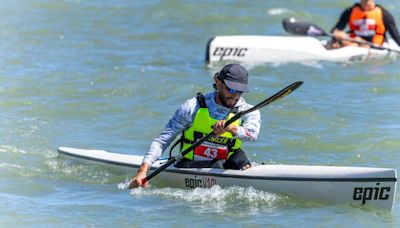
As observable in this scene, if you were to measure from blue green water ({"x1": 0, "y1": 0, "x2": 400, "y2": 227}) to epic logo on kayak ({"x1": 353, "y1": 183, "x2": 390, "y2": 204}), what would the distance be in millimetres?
104

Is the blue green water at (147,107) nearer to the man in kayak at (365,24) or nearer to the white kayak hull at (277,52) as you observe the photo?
the white kayak hull at (277,52)

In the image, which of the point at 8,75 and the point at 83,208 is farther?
the point at 8,75

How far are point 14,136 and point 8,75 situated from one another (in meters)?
A: 3.34

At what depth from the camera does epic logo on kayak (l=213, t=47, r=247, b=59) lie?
1380cm

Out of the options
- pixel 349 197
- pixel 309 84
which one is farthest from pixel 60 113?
pixel 349 197

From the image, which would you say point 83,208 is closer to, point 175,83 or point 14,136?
point 14,136

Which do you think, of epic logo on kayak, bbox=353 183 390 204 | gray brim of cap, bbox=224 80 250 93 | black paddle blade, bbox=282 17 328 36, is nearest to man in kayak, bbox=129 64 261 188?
gray brim of cap, bbox=224 80 250 93

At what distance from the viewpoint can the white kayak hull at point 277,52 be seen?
13.9 m

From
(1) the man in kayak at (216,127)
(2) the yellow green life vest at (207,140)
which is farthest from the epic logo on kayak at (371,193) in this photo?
(2) the yellow green life vest at (207,140)

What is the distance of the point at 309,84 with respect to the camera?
41.1ft

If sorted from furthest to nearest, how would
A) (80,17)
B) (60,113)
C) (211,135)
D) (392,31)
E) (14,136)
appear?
(80,17), (392,31), (60,113), (14,136), (211,135)

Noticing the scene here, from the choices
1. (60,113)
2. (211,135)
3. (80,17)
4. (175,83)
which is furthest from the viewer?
(80,17)

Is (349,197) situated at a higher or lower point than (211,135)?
lower

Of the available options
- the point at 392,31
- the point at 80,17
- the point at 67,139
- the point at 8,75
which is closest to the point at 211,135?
the point at 67,139
